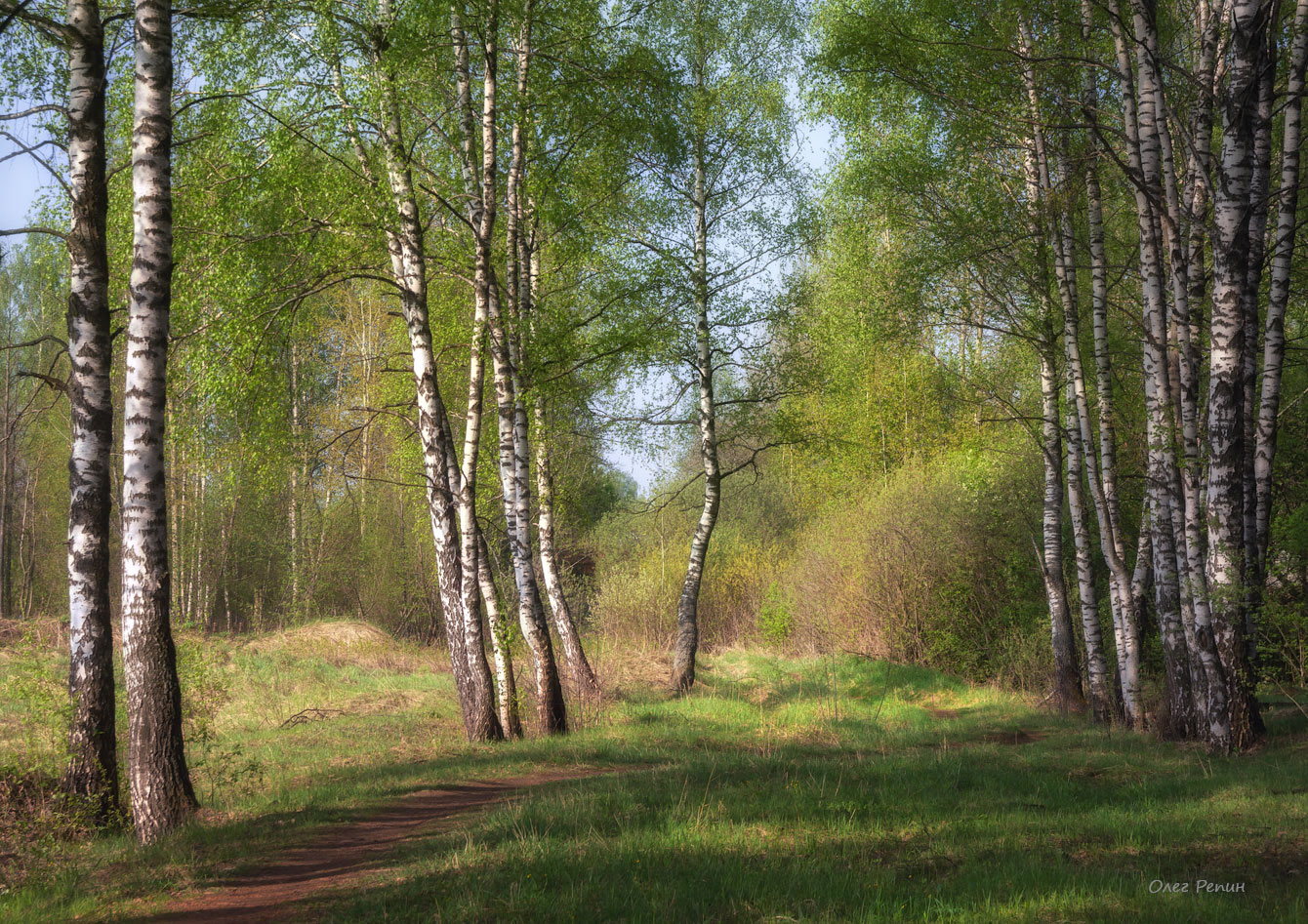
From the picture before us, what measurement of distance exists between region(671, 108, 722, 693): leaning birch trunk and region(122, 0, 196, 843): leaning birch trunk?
9299mm

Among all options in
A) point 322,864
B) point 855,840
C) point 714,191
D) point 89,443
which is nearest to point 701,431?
point 714,191

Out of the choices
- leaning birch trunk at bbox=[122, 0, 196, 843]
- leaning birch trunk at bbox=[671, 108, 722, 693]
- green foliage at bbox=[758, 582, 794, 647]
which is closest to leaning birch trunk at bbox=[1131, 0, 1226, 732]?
leaning birch trunk at bbox=[671, 108, 722, 693]

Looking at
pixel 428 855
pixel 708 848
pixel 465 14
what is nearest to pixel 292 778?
pixel 428 855

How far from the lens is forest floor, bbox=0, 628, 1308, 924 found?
420 centimetres

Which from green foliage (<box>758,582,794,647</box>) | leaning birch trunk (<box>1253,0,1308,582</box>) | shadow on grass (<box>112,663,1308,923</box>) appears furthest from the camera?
green foliage (<box>758,582,794,647</box>)

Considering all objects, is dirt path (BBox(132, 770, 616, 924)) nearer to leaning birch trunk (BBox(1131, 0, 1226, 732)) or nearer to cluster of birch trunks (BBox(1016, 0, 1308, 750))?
leaning birch trunk (BBox(1131, 0, 1226, 732))

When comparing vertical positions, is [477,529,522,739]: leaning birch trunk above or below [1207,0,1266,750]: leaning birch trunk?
below

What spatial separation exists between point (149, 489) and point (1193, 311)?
967 cm

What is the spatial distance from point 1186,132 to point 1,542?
1176 inches

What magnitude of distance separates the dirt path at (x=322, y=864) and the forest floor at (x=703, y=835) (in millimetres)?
21

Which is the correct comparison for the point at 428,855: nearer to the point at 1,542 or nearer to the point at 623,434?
the point at 623,434

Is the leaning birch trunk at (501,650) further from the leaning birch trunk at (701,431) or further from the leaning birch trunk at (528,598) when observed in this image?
the leaning birch trunk at (701,431)

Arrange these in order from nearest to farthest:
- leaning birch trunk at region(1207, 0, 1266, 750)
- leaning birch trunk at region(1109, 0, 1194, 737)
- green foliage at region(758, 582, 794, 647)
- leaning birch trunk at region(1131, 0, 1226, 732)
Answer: leaning birch trunk at region(1207, 0, 1266, 750)
leaning birch trunk at region(1131, 0, 1226, 732)
leaning birch trunk at region(1109, 0, 1194, 737)
green foliage at region(758, 582, 794, 647)

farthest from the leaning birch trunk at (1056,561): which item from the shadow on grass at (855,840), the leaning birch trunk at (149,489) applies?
the leaning birch trunk at (149,489)
